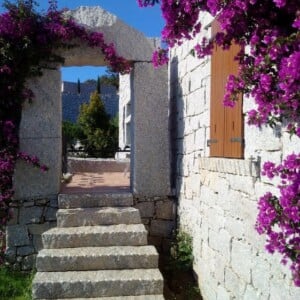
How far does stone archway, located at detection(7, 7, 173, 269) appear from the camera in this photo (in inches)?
217

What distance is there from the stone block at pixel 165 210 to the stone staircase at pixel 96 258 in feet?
2.17

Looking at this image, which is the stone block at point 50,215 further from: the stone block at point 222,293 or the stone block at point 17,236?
the stone block at point 222,293

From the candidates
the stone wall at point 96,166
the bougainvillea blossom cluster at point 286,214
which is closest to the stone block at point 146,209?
the bougainvillea blossom cluster at point 286,214

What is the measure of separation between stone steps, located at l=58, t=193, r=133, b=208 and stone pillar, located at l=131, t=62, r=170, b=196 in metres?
0.35

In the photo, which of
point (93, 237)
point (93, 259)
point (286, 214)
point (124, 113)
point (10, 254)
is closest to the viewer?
point (286, 214)

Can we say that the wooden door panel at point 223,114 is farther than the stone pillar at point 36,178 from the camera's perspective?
No

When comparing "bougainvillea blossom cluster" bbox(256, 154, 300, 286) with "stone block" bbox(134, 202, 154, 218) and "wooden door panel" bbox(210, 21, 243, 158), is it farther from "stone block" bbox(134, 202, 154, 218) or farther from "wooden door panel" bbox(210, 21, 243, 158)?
"stone block" bbox(134, 202, 154, 218)

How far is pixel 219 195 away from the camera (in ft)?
12.9

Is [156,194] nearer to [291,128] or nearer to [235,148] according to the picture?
[235,148]

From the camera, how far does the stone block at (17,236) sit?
17.9 ft

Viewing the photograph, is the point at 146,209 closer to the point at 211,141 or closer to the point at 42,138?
the point at 42,138

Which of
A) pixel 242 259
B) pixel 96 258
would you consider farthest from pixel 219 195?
pixel 96 258

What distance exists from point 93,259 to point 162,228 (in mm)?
1664

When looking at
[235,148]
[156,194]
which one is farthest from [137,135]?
[235,148]
